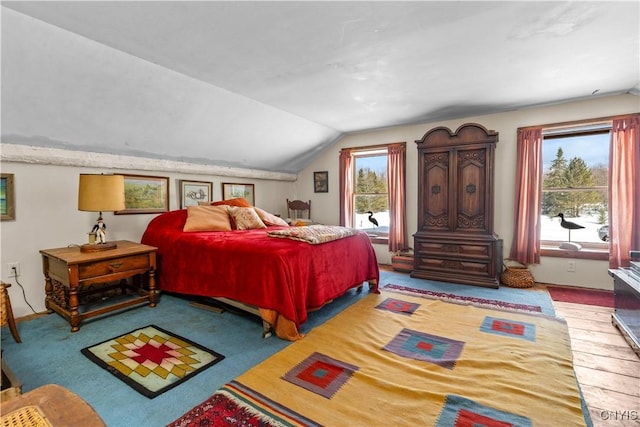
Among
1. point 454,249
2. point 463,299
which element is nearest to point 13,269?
point 463,299

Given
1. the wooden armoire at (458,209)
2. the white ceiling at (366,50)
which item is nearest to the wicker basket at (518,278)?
the wooden armoire at (458,209)

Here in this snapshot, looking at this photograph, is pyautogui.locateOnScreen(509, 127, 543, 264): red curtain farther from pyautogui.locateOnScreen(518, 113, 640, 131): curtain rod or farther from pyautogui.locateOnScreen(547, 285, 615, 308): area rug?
pyautogui.locateOnScreen(547, 285, 615, 308): area rug

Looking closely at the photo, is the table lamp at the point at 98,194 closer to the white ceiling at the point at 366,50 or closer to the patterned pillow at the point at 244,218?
the white ceiling at the point at 366,50

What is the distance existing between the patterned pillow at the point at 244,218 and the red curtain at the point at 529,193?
3368mm

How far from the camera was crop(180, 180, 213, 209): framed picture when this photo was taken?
4.19 m

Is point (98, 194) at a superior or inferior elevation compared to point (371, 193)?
inferior

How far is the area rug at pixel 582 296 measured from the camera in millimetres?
3230

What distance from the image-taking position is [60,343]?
7.61 feet

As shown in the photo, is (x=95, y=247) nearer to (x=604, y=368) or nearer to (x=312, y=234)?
(x=312, y=234)

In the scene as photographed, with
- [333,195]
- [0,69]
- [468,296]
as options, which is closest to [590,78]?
[468,296]

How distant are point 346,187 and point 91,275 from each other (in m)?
3.82

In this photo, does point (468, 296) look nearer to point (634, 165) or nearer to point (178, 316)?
point (634, 165)

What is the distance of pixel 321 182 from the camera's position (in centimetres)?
580

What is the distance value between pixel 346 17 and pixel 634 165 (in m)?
3.62
